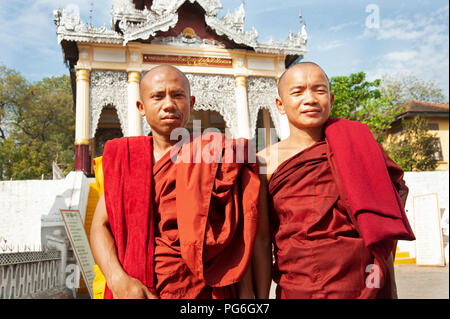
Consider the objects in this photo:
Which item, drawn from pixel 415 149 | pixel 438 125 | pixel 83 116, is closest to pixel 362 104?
pixel 415 149

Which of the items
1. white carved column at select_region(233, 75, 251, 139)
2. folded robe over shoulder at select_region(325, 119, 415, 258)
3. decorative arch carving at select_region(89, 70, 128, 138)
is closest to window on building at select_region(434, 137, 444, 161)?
white carved column at select_region(233, 75, 251, 139)

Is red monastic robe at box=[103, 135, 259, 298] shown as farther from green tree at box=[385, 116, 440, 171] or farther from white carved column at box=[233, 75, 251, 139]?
green tree at box=[385, 116, 440, 171]

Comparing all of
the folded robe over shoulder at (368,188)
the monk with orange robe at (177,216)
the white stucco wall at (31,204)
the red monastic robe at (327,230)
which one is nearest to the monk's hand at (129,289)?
the monk with orange robe at (177,216)

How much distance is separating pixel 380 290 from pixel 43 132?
21.2 metres

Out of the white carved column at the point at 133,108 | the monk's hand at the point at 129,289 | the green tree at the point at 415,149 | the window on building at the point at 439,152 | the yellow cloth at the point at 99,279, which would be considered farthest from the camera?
the window on building at the point at 439,152

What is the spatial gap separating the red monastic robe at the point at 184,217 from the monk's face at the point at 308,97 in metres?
0.31

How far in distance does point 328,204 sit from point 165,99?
88cm

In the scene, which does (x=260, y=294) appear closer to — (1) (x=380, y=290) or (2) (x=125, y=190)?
(1) (x=380, y=290)

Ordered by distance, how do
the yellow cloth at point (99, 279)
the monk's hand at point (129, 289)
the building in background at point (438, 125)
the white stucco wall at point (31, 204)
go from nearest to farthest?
the monk's hand at point (129, 289)
the yellow cloth at point (99, 279)
the white stucco wall at point (31, 204)
the building in background at point (438, 125)

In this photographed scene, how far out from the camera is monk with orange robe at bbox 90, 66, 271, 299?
154cm

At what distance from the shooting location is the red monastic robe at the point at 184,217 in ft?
5.04

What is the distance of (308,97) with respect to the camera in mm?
1769

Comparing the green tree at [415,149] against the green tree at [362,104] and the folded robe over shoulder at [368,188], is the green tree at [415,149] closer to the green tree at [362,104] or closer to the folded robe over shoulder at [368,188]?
the green tree at [362,104]

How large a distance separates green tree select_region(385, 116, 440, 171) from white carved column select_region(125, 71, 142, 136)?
1059 cm
